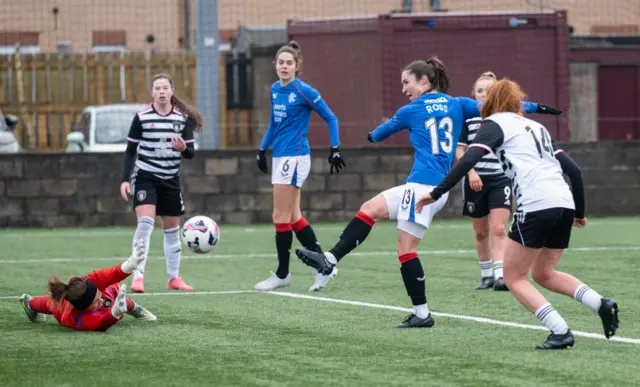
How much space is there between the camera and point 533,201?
7.48 metres

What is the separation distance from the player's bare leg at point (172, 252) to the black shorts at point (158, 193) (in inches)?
4.2

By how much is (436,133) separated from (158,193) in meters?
3.44

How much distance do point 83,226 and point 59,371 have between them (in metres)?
13.2

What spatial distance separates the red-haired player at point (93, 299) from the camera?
839 cm

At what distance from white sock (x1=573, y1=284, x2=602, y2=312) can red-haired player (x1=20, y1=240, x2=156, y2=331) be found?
2703 millimetres

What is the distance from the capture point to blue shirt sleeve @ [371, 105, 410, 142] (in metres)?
8.81

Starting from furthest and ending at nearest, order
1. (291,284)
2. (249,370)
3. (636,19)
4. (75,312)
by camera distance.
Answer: (636,19) → (291,284) → (75,312) → (249,370)

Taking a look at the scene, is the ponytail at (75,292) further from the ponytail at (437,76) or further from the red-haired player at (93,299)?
the ponytail at (437,76)

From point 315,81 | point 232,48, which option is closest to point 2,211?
point 315,81

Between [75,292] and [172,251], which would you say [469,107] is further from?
[172,251]

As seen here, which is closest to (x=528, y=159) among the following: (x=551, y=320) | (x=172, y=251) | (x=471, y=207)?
(x=551, y=320)

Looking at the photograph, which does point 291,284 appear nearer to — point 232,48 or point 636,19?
point 636,19

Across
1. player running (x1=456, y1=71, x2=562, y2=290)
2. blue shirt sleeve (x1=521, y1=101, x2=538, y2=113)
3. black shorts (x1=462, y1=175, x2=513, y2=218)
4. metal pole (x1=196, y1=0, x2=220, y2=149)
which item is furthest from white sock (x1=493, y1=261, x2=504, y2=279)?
metal pole (x1=196, y1=0, x2=220, y2=149)

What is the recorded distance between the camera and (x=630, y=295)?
10.5 meters
